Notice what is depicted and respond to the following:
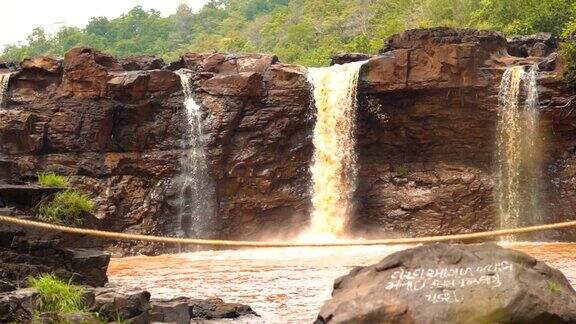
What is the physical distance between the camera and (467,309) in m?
6.62

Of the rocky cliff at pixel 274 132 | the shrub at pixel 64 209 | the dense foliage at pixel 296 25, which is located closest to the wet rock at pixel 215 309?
the shrub at pixel 64 209

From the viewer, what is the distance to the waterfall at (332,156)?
2352cm

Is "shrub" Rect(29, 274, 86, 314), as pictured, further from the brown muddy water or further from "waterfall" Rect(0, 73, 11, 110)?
"waterfall" Rect(0, 73, 11, 110)

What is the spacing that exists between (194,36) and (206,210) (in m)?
63.7

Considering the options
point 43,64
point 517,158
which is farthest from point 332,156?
point 43,64

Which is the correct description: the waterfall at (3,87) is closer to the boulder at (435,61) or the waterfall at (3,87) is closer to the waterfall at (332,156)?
the waterfall at (332,156)

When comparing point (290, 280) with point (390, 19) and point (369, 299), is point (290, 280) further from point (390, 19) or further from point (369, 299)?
point (390, 19)

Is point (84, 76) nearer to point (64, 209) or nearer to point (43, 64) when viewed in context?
point (43, 64)

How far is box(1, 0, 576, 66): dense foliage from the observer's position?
124 feet

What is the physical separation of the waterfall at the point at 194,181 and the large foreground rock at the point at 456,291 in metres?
15.6

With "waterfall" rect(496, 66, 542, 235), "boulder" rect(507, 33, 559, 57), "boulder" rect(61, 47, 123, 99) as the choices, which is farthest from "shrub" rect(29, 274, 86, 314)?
"boulder" rect(507, 33, 559, 57)

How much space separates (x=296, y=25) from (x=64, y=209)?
4923 cm

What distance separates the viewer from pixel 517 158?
22781 millimetres

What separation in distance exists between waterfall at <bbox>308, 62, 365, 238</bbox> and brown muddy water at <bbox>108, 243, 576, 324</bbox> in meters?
3.22
